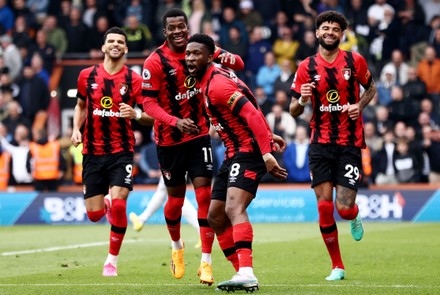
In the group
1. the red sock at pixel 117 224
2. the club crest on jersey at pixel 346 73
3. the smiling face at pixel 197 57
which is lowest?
the red sock at pixel 117 224

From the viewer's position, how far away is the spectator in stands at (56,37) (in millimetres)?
27859

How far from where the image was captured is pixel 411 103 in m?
24.7

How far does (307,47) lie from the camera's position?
25.9 m

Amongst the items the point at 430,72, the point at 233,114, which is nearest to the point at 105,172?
the point at 233,114

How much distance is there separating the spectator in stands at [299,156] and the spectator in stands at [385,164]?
1.50 meters

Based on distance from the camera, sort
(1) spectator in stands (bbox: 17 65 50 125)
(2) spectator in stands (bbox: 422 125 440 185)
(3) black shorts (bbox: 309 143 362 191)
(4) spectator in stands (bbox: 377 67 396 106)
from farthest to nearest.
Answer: (1) spectator in stands (bbox: 17 65 50 125), (4) spectator in stands (bbox: 377 67 396 106), (2) spectator in stands (bbox: 422 125 440 185), (3) black shorts (bbox: 309 143 362 191)

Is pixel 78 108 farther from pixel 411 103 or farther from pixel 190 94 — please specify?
pixel 411 103

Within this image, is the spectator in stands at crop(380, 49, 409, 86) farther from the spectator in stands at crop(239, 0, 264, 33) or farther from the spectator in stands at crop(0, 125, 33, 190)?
the spectator in stands at crop(0, 125, 33, 190)

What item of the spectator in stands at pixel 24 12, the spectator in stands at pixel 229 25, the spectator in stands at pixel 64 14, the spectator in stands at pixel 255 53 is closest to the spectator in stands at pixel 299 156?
the spectator in stands at pixel 255 53

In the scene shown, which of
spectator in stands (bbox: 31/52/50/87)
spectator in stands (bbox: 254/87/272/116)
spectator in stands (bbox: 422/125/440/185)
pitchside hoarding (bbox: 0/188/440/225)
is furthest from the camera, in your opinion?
spectator in stands (bbox: 31/52/50/87)

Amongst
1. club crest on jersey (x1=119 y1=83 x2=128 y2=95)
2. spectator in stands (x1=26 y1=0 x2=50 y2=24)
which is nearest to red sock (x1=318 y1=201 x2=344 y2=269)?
club crest on jersey (x1=119 y1=83 x2=128 y2=95)

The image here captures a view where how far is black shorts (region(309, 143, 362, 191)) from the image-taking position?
12.1m

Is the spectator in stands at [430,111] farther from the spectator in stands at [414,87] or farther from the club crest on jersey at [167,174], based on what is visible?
the club crest on jersey at [167,174]

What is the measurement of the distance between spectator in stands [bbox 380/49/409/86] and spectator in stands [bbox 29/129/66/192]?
790 centimetres
